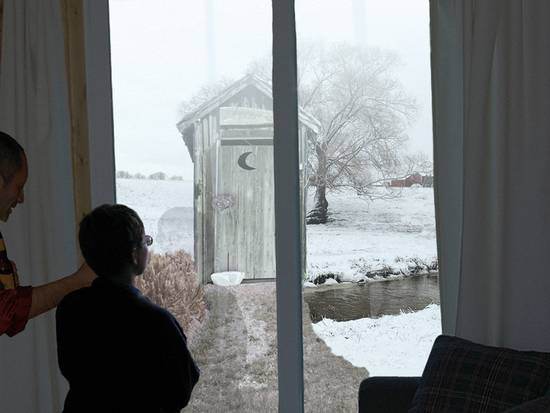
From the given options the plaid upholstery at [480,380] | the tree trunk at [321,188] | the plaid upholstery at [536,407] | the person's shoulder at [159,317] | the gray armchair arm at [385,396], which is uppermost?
the tree trunk at [321,188]

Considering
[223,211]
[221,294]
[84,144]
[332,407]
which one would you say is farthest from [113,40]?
[332,407]


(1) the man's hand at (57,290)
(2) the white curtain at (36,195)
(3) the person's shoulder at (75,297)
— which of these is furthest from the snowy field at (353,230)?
(3) the person's shoulder at (75,297)

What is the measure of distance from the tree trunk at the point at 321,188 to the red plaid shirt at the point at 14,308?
5.21ft

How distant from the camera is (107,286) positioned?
2.02 meters

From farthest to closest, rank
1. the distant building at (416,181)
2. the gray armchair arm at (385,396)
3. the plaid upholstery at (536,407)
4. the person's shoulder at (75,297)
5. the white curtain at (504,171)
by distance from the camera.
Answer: the distant building at (416,181) → the white curtain at (504,171) → the gray armchair arm at (385,396) → the person's shoulder at (75,297) → the plaid upholstery at (536,407)

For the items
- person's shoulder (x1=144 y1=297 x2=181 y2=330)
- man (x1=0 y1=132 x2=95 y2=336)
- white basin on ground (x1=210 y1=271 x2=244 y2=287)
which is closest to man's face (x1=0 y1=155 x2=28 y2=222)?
man (x1=0 y1=132 x2=95 y2=336)

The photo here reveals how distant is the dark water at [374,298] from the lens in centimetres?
341

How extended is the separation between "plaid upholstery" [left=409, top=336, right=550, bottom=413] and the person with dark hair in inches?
38.4

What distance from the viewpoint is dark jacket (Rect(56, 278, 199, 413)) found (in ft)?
6.50

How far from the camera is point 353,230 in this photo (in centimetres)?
347

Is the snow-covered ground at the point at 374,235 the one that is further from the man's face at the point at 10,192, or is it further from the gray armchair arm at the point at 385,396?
the man's face at the point at 10,192

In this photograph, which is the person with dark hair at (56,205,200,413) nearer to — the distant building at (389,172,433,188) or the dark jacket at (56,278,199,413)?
the dark jacket at (56,278,199,413)

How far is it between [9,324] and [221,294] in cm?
149

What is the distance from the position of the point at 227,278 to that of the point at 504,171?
4.25 ft
